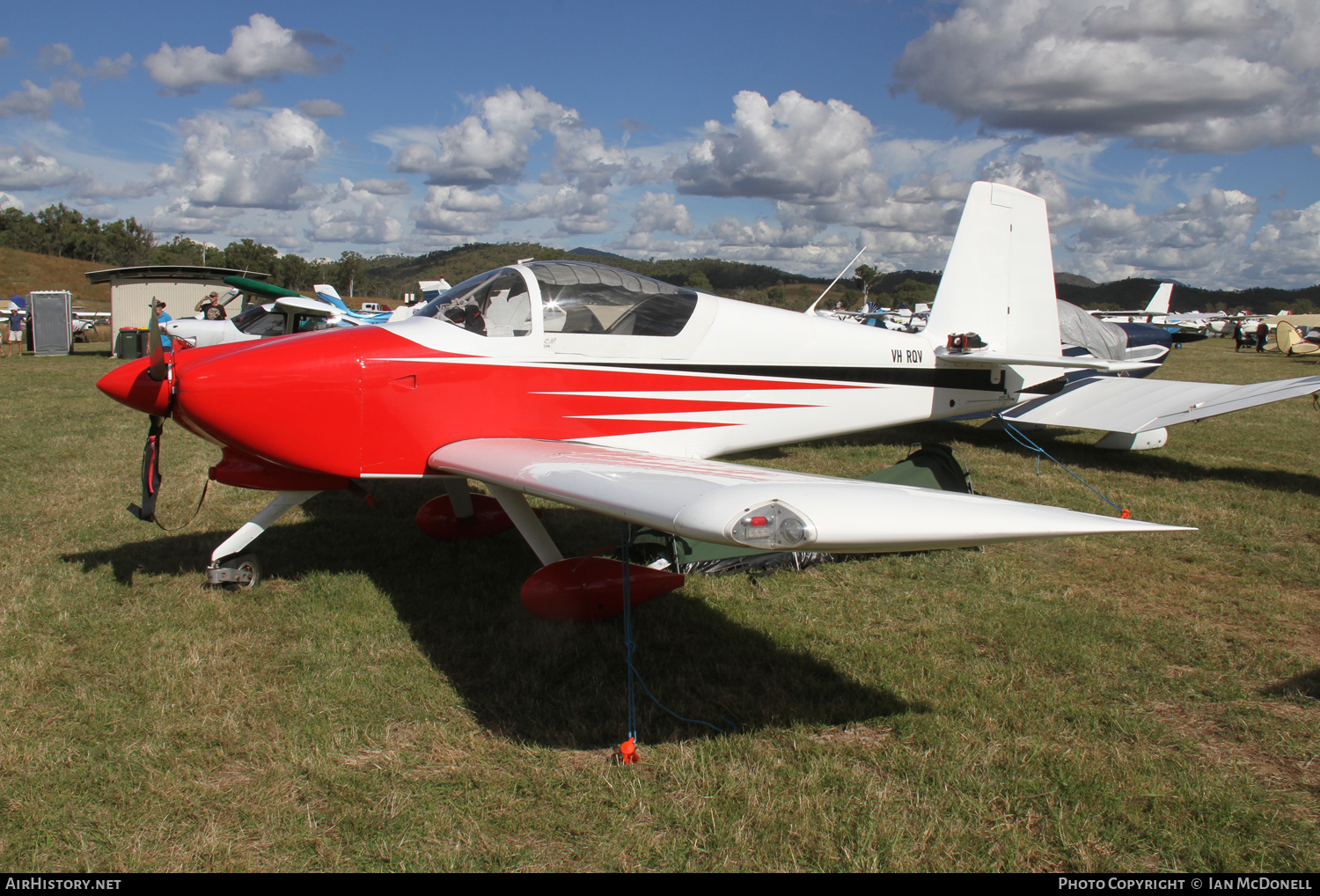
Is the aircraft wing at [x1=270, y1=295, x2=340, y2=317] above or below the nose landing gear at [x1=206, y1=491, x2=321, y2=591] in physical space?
above

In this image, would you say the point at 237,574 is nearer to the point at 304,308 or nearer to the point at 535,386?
the point at 535,386

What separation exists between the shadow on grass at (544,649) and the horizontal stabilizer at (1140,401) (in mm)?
5705

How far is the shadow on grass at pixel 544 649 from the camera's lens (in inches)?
124

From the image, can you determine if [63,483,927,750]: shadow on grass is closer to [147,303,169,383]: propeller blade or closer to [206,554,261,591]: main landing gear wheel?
[206,554,261,591]: main landing gear wheel

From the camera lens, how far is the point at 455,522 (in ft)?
17.6

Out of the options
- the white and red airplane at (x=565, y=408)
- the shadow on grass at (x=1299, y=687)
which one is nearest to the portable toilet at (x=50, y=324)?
the white and red airplane at (x=565, y=408)

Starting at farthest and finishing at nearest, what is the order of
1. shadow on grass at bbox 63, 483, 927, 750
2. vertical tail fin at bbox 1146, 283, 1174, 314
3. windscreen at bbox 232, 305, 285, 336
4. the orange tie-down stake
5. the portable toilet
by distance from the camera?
vertical tail fin at bbox 1146, 283, 1174, 314
the portable toilet
windscreen at bbox 232, 305, 285, 336
shadow on grass at bbox 63, 483, 927, 750
the orange tie-down stake

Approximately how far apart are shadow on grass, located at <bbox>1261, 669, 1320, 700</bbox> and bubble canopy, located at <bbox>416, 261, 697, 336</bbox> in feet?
11.8

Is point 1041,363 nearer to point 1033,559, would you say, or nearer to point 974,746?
point 1033,559

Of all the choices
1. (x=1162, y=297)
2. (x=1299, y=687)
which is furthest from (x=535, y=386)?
(x=1162, y=297)

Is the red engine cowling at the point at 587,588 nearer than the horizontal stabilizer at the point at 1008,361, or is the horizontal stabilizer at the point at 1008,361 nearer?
the red engine cowling at the point at 587,588

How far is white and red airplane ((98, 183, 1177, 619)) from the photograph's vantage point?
8.89ft

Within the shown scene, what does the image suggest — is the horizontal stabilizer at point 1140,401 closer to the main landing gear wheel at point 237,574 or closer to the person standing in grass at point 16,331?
the main landing gear wheel at point 237,574

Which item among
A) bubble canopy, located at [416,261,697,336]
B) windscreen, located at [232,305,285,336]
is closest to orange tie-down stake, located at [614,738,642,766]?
bubble canopy, located at [416,261,697,336]
